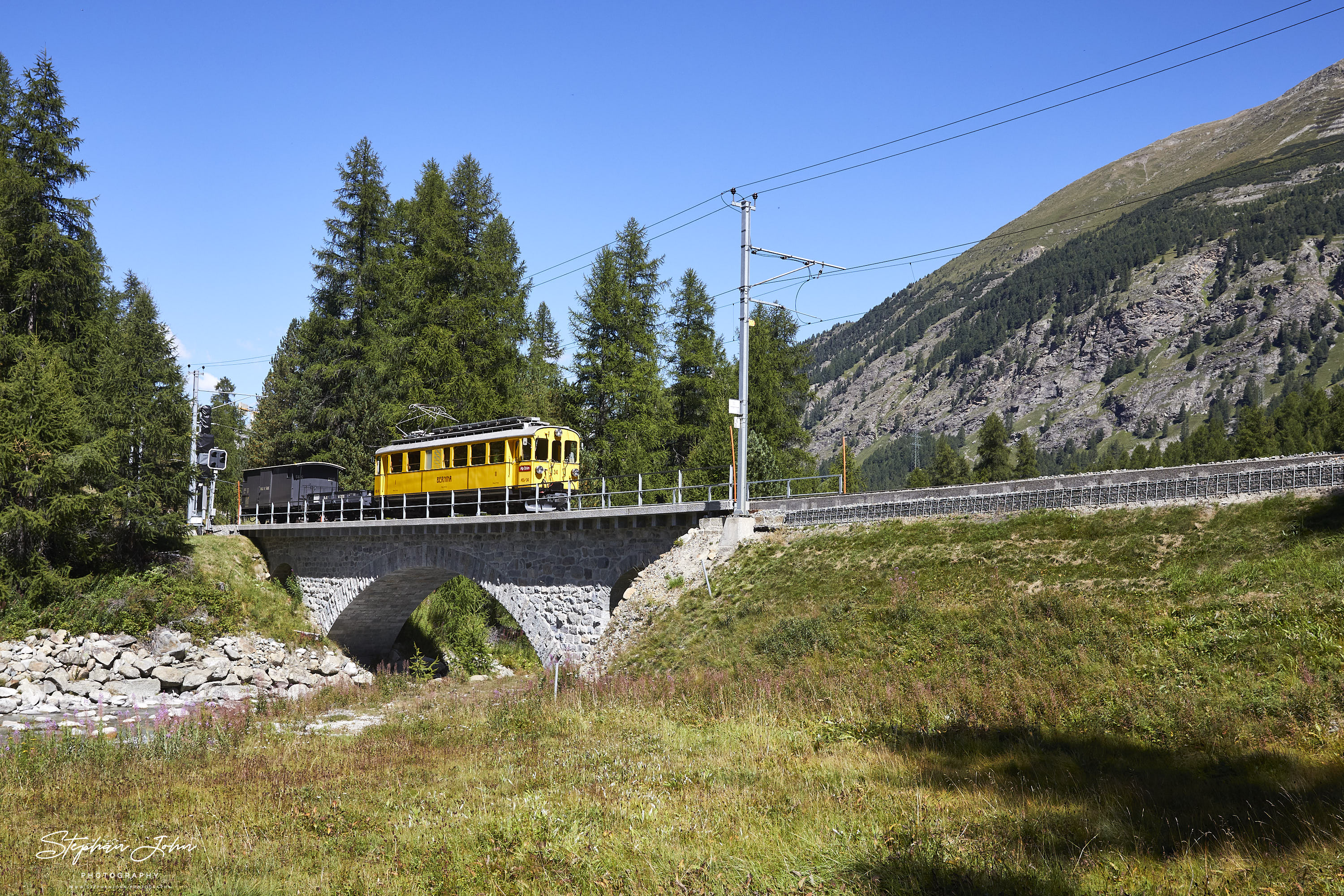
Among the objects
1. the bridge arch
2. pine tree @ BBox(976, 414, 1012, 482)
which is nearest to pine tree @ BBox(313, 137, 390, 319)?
the bridge arch

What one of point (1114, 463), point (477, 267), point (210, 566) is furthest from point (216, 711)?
point (1114, 463)

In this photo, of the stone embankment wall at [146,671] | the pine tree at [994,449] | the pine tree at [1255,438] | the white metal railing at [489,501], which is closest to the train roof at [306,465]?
the white metal railing at [489,501]

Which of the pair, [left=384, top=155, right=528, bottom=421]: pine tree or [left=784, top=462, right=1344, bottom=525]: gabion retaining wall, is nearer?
[left=784, top=462, right=1344, bottom=525]: gabion retaining wall

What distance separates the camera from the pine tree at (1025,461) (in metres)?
83.9

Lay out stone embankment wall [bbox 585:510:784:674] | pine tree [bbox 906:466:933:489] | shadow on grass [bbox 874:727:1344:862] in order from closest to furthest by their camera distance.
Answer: shadow on grass [bbox 874:727:1344:862]
stone embankment wall [bbox 585:510:784:674]
pine tree [bbox 906:466:933:489]

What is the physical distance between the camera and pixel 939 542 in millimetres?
16062

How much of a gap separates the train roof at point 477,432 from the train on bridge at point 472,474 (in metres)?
0.03

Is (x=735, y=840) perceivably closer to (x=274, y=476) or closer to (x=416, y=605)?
(x=416, y=605)

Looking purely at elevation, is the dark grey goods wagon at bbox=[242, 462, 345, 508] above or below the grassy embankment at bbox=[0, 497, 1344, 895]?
above

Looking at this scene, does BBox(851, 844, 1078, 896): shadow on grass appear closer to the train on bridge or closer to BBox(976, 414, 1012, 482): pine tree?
the train on bridge

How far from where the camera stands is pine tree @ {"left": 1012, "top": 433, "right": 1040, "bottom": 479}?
83875 mm

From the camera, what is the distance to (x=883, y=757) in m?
9.20

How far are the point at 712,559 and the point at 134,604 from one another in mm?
22950

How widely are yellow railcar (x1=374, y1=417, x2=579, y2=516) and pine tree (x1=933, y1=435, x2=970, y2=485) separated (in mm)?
64354
